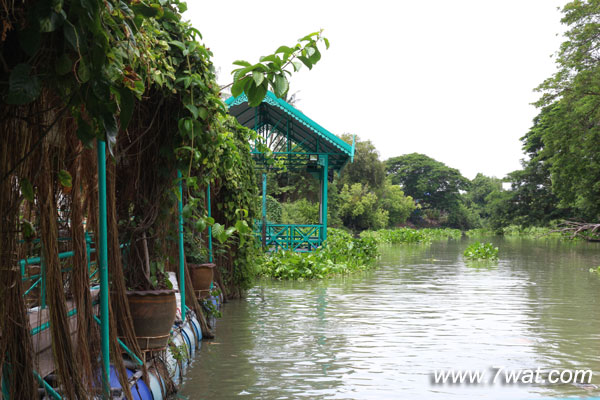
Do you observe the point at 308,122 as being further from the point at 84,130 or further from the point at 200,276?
the point at 84,130

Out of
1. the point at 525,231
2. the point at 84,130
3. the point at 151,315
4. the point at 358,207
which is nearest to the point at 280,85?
the point at 84,130

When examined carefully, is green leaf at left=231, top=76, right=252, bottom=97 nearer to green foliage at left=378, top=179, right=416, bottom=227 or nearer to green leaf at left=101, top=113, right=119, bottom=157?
green leaf at left=101, top=113, right=119, bottom=157

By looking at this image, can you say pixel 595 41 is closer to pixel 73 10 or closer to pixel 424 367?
pixel 424 367

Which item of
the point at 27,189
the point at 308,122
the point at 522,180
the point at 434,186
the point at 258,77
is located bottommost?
the point at 27,189

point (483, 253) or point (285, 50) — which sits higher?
point (285, 50)

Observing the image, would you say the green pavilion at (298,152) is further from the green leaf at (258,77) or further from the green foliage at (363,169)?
the green foliage at (363,169)

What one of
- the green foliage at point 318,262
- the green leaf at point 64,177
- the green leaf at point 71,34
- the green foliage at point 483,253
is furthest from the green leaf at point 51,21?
the green foliage at point 483,253

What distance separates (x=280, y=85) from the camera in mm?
2998

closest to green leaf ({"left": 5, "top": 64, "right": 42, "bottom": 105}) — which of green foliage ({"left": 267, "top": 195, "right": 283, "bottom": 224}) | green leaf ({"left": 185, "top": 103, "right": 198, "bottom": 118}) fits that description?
green leaf ({"left": 185, "top": 103, "right": 198, "bottom": 118})

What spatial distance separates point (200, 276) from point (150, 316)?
3077mm

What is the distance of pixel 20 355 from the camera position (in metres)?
2.71

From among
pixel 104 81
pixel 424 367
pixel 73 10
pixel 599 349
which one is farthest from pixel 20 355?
pixel 599 349

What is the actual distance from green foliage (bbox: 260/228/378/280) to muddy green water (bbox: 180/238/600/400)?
0.85 metres

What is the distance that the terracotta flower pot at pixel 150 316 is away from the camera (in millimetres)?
4277
